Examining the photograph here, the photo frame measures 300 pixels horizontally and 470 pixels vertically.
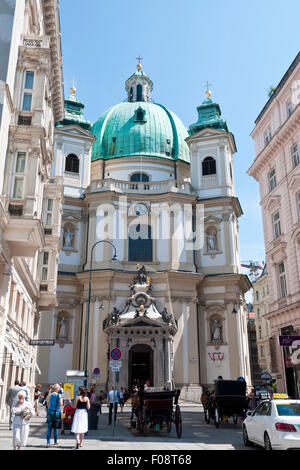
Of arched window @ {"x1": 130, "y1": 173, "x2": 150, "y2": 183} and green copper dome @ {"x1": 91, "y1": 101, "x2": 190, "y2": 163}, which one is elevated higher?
green copper dome @ {"x1": 91, "y1": 101, "x2": 190, "y2": 163}

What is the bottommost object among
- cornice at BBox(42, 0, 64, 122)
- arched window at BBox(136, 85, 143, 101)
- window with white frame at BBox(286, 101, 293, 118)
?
window with white frame at BBox(286, 101, 293, 118)

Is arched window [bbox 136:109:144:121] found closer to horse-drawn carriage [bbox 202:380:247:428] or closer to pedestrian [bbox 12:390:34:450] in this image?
horse-drawn carriage [bbox 202:380:247:428]

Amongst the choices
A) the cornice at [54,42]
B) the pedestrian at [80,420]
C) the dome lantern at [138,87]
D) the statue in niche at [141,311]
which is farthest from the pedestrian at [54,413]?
the dome lantern at [138,87]

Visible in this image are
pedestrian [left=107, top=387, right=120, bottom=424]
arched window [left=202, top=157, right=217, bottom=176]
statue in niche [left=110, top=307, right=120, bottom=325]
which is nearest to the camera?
pedestrian [left=107, top=387, right=120, bottom=424]

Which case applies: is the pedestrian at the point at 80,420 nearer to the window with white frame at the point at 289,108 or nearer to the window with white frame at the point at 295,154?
the window with white frame at the point at 295,154

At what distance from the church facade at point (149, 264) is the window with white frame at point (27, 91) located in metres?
16.3

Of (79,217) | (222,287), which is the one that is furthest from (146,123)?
(222,287)

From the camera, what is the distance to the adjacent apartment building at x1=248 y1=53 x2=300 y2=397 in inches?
1094

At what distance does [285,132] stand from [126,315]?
18.9 m

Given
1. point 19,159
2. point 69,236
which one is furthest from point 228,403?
point 69,236

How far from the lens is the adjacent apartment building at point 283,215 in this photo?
1094 inches

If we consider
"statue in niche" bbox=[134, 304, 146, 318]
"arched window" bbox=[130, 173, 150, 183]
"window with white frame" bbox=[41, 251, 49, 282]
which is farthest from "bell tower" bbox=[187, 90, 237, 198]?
"window with white frame" bbox=[41, 251, 49, 282]

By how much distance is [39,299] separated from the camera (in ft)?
97.5

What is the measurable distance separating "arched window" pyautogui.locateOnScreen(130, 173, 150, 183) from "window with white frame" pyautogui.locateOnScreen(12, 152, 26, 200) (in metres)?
28.5
